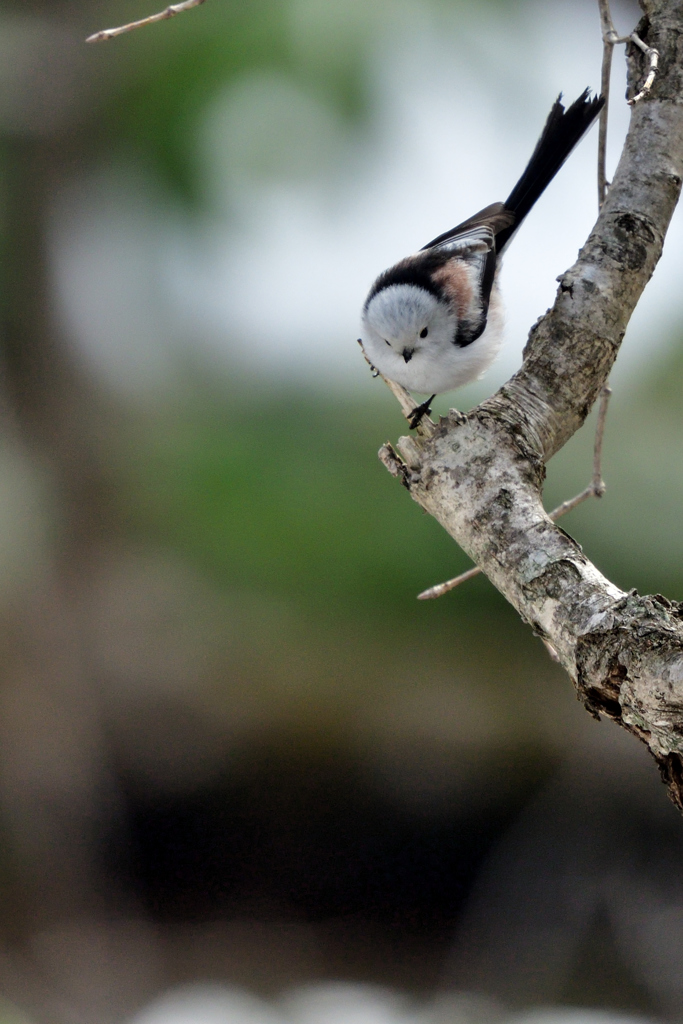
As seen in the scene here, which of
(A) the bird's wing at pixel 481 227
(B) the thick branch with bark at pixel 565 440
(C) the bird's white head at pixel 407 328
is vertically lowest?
(B) the thick branch with bark at pixel 565 440

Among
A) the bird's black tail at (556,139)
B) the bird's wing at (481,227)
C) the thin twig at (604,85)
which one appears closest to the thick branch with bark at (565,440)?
the thin twig at (604,85)

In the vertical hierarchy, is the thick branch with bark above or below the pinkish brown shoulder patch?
below

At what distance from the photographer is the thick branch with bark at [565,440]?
2.14 ft

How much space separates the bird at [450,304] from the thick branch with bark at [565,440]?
1.25ft

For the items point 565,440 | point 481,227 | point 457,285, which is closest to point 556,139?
point 481,227

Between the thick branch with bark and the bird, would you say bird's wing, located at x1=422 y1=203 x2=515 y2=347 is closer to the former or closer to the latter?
the bird

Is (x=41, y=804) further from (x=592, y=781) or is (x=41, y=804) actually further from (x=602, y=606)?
(x=602, y=606)

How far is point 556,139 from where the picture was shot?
1460 mm

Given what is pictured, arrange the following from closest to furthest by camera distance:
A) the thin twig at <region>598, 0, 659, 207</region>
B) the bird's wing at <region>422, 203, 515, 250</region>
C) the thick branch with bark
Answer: the thick branch with bark, the thin twig at <region>598, 0, 659, 207</region>, the bird's wing at <region>422, 203, 515, 250</region>

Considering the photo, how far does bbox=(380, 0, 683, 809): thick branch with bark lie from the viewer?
65cm

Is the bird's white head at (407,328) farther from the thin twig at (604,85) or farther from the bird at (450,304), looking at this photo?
the thin twig at (604,85)

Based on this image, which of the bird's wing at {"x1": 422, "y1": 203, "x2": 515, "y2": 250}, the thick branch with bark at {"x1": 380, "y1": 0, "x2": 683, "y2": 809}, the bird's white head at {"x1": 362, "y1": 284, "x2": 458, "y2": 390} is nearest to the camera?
the thick branch with bark at {"x1": 380, "y1": 0, "x2": 683, "y2": 809}

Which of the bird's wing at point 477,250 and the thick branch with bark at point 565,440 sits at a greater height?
the bird's wing at point 477,250

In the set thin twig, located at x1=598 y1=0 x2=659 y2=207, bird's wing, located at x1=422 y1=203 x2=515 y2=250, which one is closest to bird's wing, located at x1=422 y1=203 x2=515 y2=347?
bird's wing, located at x1=422 y1=203 x2=515 y2=250
